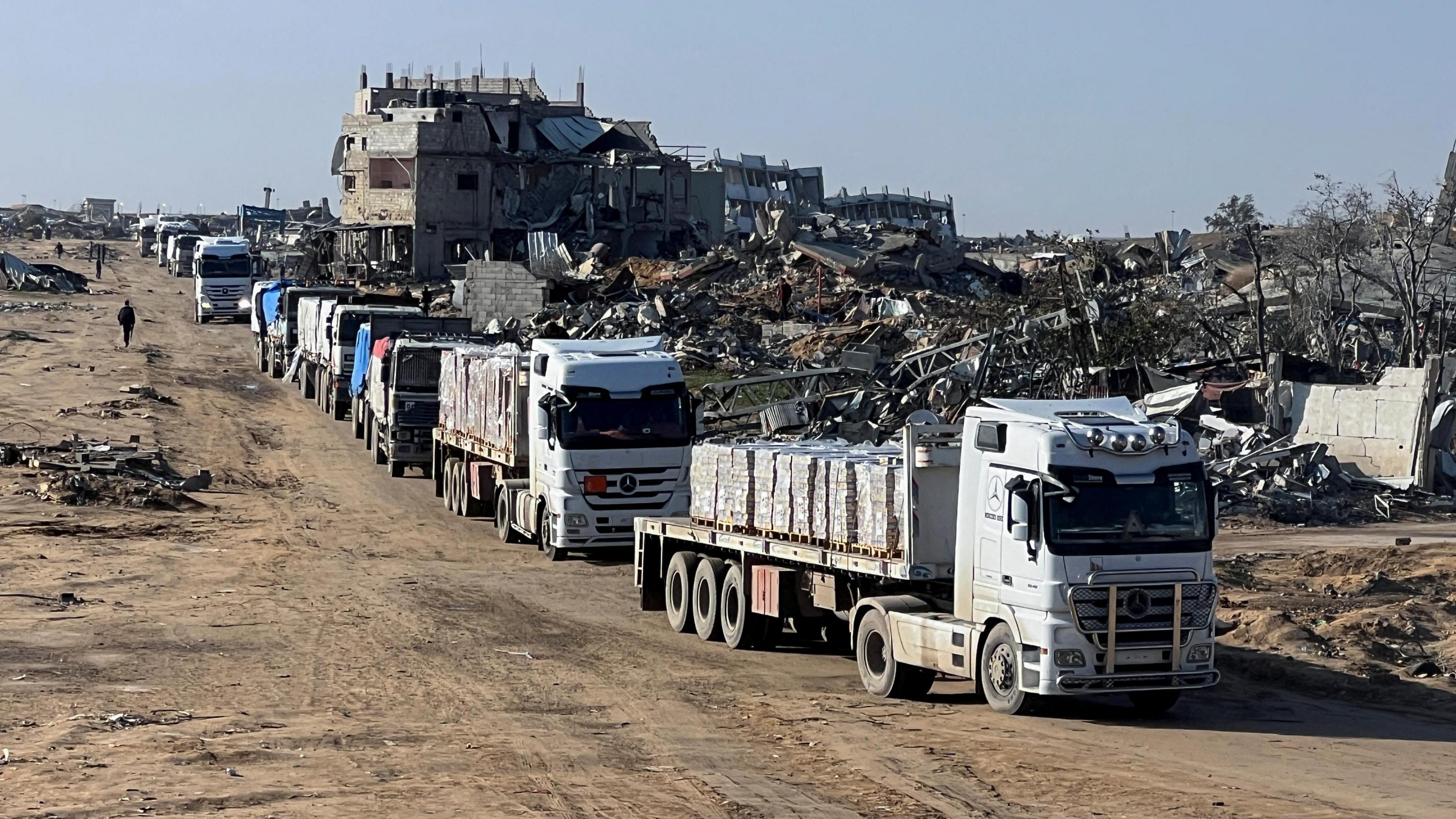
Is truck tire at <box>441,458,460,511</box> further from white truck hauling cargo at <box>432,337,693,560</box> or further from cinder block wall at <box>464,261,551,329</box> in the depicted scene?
cinder block wall at <box>464,261,551,329</box>

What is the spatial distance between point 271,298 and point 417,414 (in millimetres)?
24019

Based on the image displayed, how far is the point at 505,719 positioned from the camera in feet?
48.7

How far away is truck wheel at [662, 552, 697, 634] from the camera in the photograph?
19.7 meters

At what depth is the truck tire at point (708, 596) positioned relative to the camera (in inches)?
750

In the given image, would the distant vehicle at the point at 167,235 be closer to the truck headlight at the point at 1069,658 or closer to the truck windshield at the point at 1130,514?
the truck windshield at the point at 1130,514

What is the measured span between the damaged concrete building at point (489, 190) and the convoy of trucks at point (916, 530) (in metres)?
53.8

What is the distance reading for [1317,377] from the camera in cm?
3566

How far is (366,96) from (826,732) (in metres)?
116

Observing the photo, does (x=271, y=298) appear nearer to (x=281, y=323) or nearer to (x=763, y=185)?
(x=281, y=323)

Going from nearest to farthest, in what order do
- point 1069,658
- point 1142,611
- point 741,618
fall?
point 1069,658 < point 1142,611 < point 741,618

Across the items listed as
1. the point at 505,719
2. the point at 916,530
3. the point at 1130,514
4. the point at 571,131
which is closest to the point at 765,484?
the point at 916,530

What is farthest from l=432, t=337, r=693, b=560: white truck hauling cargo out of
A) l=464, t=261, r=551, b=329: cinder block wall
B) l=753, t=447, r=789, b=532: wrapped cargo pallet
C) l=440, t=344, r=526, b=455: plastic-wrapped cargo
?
l=464, t=261, r=551, b=329: cinder block wall

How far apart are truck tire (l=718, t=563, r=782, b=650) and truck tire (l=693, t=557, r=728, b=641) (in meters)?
0.07

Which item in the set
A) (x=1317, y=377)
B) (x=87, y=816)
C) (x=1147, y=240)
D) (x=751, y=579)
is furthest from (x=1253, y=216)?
(x=87, y=816)
